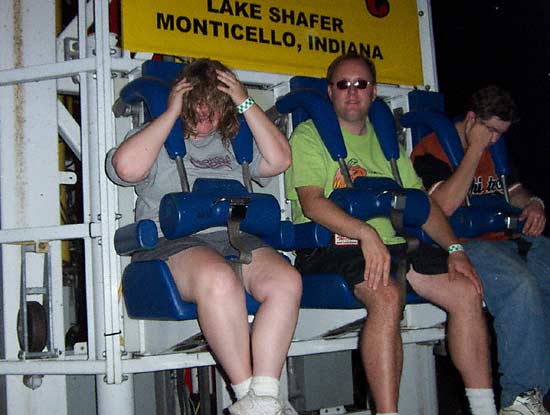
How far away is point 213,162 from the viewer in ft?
7.52

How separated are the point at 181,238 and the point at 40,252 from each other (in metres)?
0.64

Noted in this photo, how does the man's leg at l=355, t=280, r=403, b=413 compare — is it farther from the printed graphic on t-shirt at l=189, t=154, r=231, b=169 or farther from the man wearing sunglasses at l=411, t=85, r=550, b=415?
the printed graphic on t-shirt at l=189, t=154, r=231, b=169

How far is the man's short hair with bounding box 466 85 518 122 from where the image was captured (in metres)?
2.75

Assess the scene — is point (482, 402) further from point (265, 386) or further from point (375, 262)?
point (265, 386)

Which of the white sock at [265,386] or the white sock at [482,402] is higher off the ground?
the white sock at [265,386]

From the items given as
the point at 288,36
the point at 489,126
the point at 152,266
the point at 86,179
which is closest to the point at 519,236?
the point at 489,126

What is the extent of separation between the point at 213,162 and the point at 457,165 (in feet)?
3.52

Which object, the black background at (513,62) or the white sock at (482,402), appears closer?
the white sock at (482,402)

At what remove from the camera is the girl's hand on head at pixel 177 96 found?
6.86ft

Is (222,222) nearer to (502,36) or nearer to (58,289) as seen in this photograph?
(58,289)

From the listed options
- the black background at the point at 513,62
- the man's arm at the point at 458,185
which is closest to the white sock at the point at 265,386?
the man's arm at the point at 458,185

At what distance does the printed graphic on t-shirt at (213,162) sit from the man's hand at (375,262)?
568mm

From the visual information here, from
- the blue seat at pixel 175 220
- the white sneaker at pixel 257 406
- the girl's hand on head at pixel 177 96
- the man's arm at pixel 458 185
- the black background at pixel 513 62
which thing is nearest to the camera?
the white sneaker at pixel 257 406

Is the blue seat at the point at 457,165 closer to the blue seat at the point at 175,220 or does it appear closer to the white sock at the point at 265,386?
the blue seat at the point at 175,220
